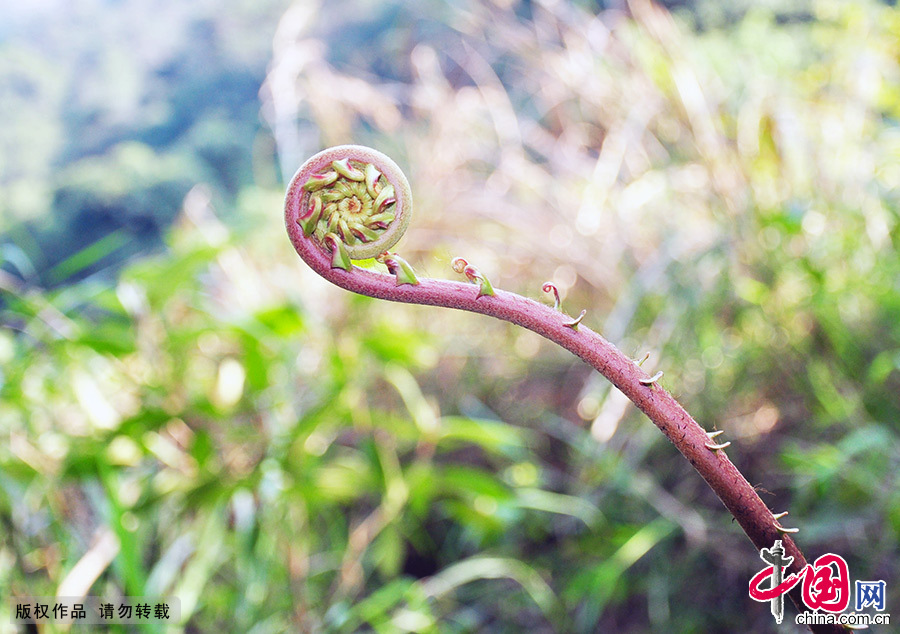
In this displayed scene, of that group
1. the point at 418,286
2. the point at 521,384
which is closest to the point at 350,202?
the point at 418,286

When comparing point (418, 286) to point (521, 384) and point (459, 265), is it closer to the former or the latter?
point (459, 265)

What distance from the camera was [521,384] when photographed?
4.23 ft

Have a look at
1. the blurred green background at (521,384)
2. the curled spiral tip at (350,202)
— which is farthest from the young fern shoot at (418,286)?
the blurred green background at (521,384)

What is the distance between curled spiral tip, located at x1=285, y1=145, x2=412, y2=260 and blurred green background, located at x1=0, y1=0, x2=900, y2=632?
48cm

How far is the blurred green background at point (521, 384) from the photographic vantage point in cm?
79

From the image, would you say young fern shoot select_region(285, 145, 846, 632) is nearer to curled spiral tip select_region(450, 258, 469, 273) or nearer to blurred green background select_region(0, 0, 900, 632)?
curled spiral tip select_region(450, 258, 469, 273)

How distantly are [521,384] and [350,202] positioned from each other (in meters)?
1.11

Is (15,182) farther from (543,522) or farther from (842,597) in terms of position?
(842,597)

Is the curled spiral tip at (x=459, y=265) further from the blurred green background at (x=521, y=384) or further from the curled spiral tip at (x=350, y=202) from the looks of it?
the blurred green background at (x=521, y=384)

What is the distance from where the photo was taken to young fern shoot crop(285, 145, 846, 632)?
189 mm

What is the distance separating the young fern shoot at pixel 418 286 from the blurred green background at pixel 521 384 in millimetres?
477

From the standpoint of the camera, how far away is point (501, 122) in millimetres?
1492

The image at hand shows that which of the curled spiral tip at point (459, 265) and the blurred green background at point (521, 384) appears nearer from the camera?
the curled spiral tip at point (459, 265)

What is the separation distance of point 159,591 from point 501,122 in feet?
3.98
